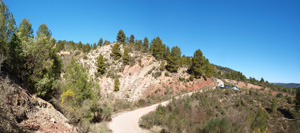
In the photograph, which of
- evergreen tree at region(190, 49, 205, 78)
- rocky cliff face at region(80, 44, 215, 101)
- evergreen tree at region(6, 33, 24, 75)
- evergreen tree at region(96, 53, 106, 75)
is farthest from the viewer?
Answer: evergreen tree at region(96, 53, 106, 75)

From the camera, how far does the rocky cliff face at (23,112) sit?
4.18 metres

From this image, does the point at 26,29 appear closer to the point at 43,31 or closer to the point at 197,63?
the point at 43,31

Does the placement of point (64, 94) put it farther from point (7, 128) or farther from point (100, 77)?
point (100, 77)

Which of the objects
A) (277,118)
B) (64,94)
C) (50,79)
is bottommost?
(277,118)

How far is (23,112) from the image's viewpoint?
5051 millimetres

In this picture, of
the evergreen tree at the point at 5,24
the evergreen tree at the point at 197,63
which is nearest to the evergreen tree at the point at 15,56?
the evergreen tree at the point at 5,24

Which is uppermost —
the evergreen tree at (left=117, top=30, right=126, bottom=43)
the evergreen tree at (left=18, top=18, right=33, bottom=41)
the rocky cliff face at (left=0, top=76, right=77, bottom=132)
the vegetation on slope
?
the evergreen tree at (left=117, top=30, right=126, bottom=43)

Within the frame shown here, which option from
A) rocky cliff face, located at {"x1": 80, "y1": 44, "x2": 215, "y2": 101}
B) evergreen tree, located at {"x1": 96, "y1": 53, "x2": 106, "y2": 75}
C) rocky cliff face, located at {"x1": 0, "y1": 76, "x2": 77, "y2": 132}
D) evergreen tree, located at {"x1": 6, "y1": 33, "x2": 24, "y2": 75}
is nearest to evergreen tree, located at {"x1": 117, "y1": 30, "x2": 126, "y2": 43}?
rocky cliff face, located at {"x1": 80, "y1": 44, "x2": 215, "y2": 101}

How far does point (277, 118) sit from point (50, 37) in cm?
2322

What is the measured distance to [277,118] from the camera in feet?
51.9

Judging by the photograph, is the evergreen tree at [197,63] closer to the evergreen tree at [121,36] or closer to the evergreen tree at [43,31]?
the evergreen tree at [43,31]

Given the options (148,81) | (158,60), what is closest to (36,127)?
(148,81)

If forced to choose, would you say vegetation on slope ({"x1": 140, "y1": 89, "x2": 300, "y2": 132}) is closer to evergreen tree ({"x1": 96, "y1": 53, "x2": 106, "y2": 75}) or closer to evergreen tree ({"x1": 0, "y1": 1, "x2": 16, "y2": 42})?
evergreen tree ({"x1": 0, "y1": 1, "x2": 16, "y2": 42})

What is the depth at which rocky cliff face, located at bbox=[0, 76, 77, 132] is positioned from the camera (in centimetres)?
418
